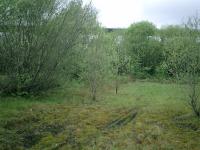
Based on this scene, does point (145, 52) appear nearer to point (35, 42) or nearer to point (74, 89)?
point (74, 89)

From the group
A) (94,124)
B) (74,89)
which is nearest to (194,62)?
(94,124)

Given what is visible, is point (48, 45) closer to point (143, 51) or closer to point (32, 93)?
point (32, 93)

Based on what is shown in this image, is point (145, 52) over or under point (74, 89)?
over

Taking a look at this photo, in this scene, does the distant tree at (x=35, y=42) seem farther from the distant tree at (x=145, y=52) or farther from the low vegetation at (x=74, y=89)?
the distant tree at (x=145, y=52)

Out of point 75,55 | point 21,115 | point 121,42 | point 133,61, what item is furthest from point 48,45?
point 133,61

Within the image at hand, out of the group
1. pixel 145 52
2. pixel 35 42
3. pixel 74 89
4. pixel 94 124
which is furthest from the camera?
pixel 145 52

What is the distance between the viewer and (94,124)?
61.7 ft

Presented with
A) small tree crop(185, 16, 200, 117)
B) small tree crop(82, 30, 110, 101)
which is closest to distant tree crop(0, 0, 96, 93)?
small tree crop(82, 30, 110, 101)

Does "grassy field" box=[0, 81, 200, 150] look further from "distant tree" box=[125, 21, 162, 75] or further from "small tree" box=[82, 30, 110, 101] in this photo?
"distant tree" box=[125, 21, 162, 75]

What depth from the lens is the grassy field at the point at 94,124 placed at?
14820 mm

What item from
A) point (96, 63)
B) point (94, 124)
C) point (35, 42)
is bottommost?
point (94, 124)

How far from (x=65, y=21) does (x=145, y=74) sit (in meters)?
33.6

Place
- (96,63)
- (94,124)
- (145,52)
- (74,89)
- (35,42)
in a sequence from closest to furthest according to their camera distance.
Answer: (94,124) < (35,42) < (96,63) < (74,89) < (145,52)

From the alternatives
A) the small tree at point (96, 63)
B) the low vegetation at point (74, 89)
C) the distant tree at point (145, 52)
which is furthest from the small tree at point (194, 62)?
the distant tree at point (145, 52)
